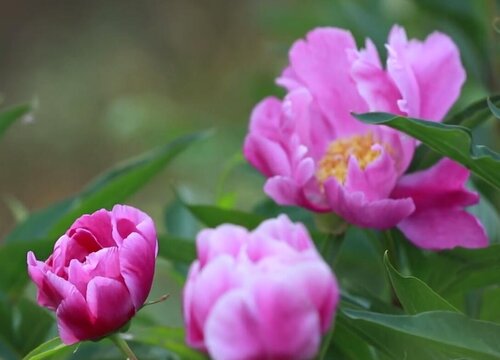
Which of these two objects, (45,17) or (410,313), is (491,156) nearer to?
(410,313)

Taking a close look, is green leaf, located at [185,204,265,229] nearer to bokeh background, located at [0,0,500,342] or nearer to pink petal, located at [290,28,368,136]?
pink petal, located at [290,28,368,136]

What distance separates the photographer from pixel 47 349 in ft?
2.57

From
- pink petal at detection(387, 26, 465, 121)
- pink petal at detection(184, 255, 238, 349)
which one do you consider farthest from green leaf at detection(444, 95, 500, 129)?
pink petal at detection(184, 255, 238, 349)

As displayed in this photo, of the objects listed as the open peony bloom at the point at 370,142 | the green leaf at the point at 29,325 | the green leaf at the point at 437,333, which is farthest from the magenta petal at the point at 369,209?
the green leaf at the point at 29,325

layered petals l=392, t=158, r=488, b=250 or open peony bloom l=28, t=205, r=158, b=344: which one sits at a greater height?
open peony bloom l=28, t=205, r=158, b=344

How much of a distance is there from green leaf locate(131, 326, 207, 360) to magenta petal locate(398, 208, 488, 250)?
0.59 ft

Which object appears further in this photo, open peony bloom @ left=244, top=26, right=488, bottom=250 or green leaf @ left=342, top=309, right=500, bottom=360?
open peony bloom @ left=244, top=26, right=488, bottom=250

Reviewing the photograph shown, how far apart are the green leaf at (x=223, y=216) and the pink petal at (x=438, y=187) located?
0.42 ft

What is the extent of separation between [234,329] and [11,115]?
0.59m

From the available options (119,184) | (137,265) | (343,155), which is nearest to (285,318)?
(137,265)

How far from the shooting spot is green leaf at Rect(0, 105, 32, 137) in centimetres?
108

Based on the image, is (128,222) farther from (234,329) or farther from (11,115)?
(11,115)

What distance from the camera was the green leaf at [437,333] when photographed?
0.69 metres

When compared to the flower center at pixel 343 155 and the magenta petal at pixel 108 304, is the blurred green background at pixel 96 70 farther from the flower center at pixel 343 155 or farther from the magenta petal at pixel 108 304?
the magenta petal at pixel 108 304
